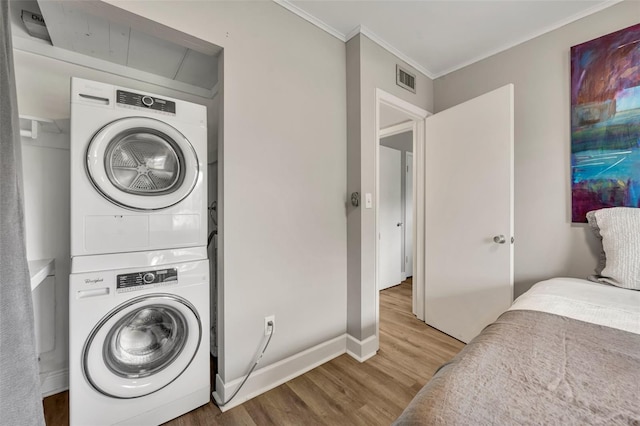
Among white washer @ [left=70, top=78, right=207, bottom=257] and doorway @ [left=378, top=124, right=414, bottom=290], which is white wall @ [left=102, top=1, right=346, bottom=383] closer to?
white washer @ [left=70, top=78, right=207, bottom=257]

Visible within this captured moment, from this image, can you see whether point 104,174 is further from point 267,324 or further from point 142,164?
point 267,324

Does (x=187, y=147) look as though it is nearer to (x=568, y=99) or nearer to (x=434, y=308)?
(x=434, y=308)

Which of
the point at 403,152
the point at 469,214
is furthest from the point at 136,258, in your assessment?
the point at 403,152

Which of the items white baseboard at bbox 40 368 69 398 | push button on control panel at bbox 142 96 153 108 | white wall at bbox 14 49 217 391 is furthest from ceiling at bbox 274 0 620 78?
white baseboard at bbox 40 368 69 398

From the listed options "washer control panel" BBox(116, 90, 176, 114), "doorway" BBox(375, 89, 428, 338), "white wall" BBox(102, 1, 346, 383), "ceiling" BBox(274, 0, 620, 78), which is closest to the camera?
"washer control panel" BBox(116, 90, 176, 114)

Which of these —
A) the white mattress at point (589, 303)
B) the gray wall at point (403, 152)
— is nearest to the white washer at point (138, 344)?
the white mattress at point (589, 303)

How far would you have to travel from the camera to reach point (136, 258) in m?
1.32

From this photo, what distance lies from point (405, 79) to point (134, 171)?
223 centimetres

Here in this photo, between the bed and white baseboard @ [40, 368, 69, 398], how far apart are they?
2.10 m

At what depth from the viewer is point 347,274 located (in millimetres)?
2100

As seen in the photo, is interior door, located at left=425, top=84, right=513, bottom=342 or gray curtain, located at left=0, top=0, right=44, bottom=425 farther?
interior door, located at left=425, top=84, right=513, bottom=342

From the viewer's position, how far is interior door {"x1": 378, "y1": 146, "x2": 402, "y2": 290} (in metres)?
3.72

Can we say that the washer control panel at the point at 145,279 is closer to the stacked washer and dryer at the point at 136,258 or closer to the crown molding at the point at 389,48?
the stacked washer and dryer at the point at 136,258

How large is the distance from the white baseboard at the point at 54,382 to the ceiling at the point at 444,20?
2722mm
